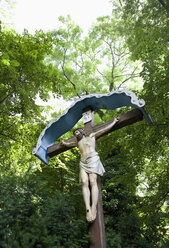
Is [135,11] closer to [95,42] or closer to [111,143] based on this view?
[111,143]

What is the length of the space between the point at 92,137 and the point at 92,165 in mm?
566

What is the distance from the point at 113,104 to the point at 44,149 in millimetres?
1580

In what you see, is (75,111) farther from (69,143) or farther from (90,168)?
(90,168)

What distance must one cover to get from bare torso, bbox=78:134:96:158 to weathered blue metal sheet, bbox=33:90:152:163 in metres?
0.70

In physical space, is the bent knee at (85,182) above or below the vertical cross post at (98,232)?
above

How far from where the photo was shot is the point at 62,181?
9.43 m

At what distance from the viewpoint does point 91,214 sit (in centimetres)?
313

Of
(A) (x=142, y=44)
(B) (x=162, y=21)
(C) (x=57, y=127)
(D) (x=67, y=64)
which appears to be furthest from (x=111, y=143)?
(D) (x=67, y=64)

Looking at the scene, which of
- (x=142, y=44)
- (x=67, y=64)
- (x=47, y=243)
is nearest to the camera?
(x=47, y=243)

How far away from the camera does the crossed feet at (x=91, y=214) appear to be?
3.09 metres

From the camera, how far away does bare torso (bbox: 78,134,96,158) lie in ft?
12.2

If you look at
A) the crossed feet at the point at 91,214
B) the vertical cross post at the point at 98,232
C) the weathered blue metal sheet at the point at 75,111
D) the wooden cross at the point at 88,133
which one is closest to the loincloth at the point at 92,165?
the wooden cross at the point at 88,133

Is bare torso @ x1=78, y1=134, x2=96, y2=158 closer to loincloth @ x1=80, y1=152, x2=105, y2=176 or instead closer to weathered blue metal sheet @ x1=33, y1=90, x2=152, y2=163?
loincloth @ x1=80, y1=152, x2=105, y2=176

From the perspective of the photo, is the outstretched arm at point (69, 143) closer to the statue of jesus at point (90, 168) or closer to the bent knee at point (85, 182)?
the statue of jesus at point (90, 168)
